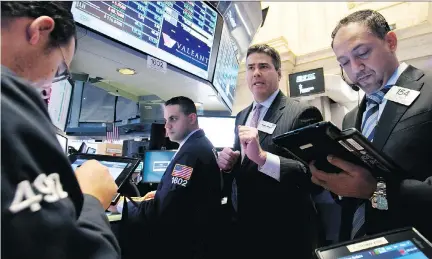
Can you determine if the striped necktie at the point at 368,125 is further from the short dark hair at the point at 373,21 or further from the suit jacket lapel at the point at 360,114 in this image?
the short dark hair at the point at 373,21

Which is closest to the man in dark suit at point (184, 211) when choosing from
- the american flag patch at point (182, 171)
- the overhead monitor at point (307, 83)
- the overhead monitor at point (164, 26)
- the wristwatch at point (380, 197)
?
the american flag patch at point (182, 171)

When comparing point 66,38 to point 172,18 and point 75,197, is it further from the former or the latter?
point 172,18

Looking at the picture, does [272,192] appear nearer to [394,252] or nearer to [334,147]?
[334,147]

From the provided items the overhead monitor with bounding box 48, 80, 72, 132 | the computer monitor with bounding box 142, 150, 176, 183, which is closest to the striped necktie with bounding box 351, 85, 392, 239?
the overhead monitor with bounding box 48, 80, 72, 132

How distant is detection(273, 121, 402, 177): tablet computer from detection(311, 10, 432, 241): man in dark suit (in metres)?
0.04

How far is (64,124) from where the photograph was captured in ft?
6.98

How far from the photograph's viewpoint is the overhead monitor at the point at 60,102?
1821 millimetres

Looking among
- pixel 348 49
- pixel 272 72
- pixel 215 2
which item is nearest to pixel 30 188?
pixel 348 49

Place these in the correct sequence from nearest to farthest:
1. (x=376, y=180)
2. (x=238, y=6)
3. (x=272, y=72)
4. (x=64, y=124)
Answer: (x=376, y=180) < (x=272, y=72) < (x=64, y=124) < (x=238, y=6)

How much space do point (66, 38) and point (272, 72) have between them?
1.25 metres

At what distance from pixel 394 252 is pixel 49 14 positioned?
1043 millimetres

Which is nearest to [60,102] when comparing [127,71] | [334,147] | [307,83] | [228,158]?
[127,71]

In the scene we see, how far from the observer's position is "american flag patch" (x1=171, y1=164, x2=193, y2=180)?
1807 mm

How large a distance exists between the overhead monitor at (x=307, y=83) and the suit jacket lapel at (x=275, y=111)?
2534 mm
